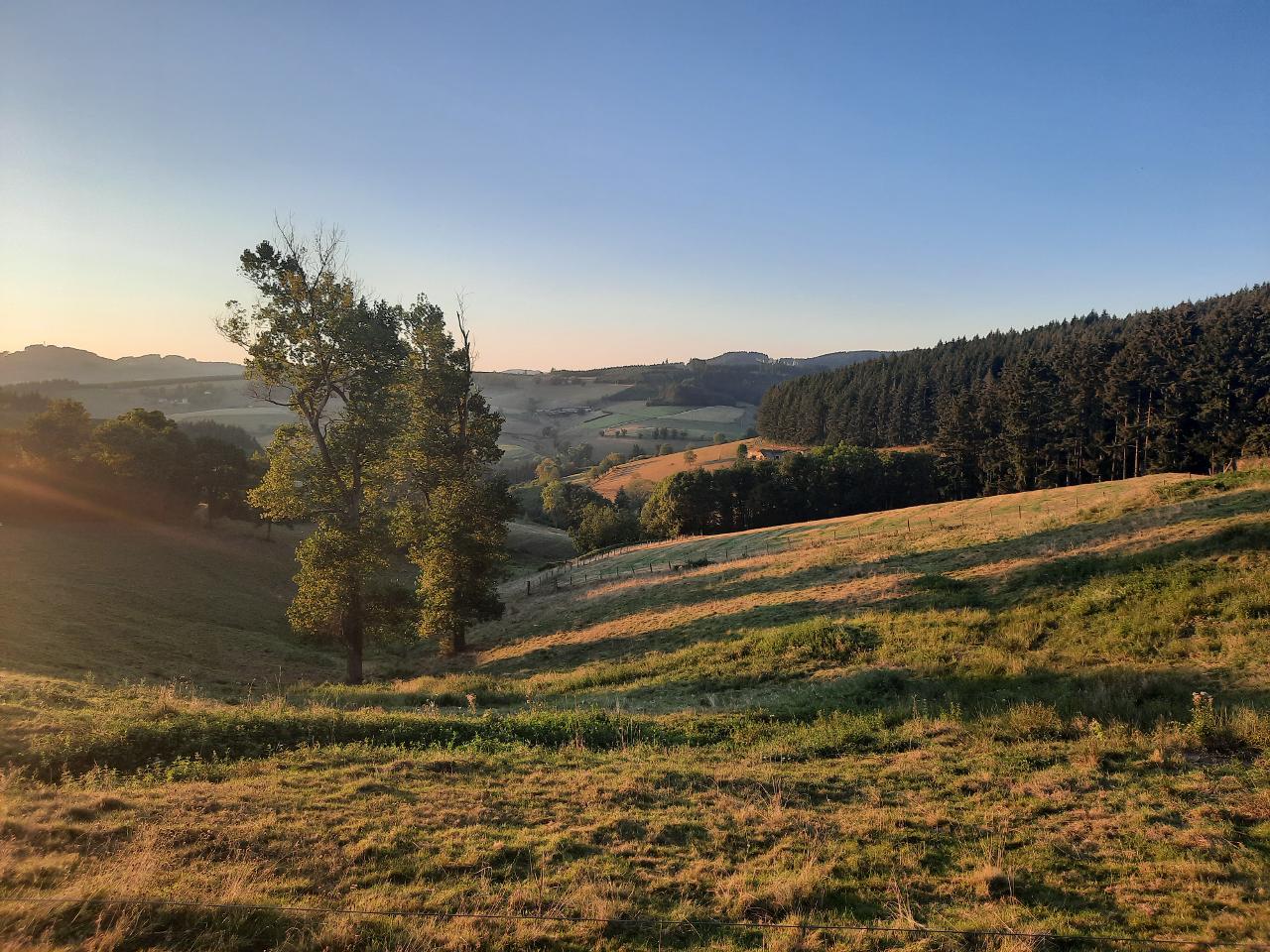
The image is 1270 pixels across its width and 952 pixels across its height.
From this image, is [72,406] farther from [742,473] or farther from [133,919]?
[742,473]

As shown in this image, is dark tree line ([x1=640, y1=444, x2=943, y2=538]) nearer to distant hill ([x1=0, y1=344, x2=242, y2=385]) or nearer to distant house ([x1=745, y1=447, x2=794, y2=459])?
→ distant house ([x1=745, y1=447, x2=794, y2=459])

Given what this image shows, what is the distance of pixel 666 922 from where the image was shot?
574 cm

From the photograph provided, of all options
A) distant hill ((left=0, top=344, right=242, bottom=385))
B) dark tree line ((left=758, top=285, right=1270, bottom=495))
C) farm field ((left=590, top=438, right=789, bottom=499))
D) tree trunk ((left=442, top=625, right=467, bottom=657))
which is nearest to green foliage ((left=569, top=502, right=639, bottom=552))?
farm field ((left=590, top=438, right=789, bottom=499))

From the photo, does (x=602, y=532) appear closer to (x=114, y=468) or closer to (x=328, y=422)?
(x=114, y=468)

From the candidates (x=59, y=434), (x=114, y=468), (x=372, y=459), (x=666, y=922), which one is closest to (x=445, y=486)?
(x=372, y=459)

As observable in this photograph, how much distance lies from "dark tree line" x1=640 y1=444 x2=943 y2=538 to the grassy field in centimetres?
6639

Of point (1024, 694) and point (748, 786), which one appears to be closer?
point (748, 786)

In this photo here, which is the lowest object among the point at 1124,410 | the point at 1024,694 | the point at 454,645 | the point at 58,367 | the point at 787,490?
the point at 454,645

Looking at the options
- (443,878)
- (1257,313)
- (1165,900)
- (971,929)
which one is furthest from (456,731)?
(1257,313)

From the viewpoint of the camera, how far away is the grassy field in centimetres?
565

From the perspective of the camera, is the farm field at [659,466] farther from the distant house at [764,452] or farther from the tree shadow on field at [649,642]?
the tree shadow on field at [649,642]

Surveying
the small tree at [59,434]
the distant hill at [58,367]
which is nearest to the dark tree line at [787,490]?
the small tree at [59,434]

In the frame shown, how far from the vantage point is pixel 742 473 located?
89.2 meters

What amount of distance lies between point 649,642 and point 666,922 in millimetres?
18072
